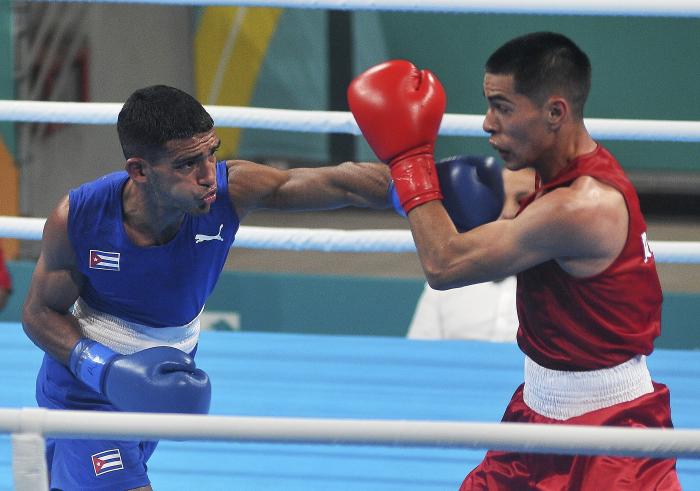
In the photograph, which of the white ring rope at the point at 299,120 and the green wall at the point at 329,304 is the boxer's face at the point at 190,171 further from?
the green wall at the point at 329,304

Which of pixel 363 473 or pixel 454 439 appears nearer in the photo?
pixel 454 439

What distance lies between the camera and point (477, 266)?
6.33 ft

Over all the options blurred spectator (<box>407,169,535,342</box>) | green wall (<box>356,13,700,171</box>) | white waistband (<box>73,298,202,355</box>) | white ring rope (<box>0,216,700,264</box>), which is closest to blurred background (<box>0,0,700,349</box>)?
green wall (<box>356,13,700,171</box>)

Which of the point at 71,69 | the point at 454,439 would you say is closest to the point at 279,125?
the point at 454,439

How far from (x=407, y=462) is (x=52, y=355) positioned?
2.85 ft

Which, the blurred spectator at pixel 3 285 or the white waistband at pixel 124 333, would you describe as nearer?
the white waistband at pixel 124 333

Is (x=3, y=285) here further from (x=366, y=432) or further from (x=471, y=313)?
(x=366, y=432)

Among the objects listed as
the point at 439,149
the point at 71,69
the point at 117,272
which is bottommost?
the point at 439,149

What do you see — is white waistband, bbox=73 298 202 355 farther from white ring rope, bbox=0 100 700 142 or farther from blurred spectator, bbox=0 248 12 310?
blurred spectator, bbox=0 248 12 310

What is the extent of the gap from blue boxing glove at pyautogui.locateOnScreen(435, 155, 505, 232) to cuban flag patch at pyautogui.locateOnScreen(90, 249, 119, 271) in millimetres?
652

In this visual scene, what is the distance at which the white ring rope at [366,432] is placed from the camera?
144 cm

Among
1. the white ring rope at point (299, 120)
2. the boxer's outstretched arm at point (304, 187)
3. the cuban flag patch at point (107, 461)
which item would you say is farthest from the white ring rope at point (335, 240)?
the cuban flag patch at point (107, 461)

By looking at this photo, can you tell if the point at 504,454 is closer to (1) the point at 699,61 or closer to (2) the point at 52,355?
(2) the point at 52,355

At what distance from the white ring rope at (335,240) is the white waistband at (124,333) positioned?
58 centimetres
